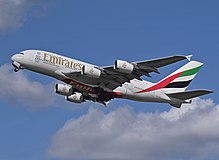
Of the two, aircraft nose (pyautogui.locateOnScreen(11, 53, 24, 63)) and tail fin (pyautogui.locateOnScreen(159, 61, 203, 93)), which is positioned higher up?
tail fin (pyautogui.locateOnScreen(159, 61, 203, 93))

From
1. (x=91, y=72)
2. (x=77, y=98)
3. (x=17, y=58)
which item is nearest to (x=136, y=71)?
(x=91, y=72)

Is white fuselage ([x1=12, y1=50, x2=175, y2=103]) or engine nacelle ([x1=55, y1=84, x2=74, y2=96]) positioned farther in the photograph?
engine nacelle ([x1=55, y1=84, x2=74, y2=96])

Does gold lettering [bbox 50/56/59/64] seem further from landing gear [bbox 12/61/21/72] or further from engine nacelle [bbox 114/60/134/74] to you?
engine nacelle [bbox 114/60/134/74]

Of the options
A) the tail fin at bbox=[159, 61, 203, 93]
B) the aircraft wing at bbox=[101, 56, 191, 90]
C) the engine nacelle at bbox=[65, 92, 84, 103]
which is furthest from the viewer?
the engine nacelle at bbox=[65, 92, 84, 103]

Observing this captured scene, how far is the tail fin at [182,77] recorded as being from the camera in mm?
77438

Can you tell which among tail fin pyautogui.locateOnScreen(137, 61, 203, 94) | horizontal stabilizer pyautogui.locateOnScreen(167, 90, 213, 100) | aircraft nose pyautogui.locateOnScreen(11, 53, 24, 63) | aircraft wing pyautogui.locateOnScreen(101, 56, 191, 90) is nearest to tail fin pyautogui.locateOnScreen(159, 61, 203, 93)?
tail fin pyautogui.locateOnScreen(137, 61, 203, 94)

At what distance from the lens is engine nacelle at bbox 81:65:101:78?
68438mm

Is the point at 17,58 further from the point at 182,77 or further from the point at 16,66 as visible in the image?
the point at 182,77

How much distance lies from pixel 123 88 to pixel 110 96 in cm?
190

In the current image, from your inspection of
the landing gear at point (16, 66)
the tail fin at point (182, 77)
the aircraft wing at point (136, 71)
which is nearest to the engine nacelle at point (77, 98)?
the aircraft wing at point (136, 71)

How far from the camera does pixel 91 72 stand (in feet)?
225

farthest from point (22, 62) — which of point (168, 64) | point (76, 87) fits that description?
point (168, 64)

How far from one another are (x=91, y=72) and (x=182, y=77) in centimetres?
1643

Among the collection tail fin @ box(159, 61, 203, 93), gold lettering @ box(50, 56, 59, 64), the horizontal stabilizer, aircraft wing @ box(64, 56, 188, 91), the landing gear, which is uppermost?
tail fin @ box(159, 61, 203, 93)
